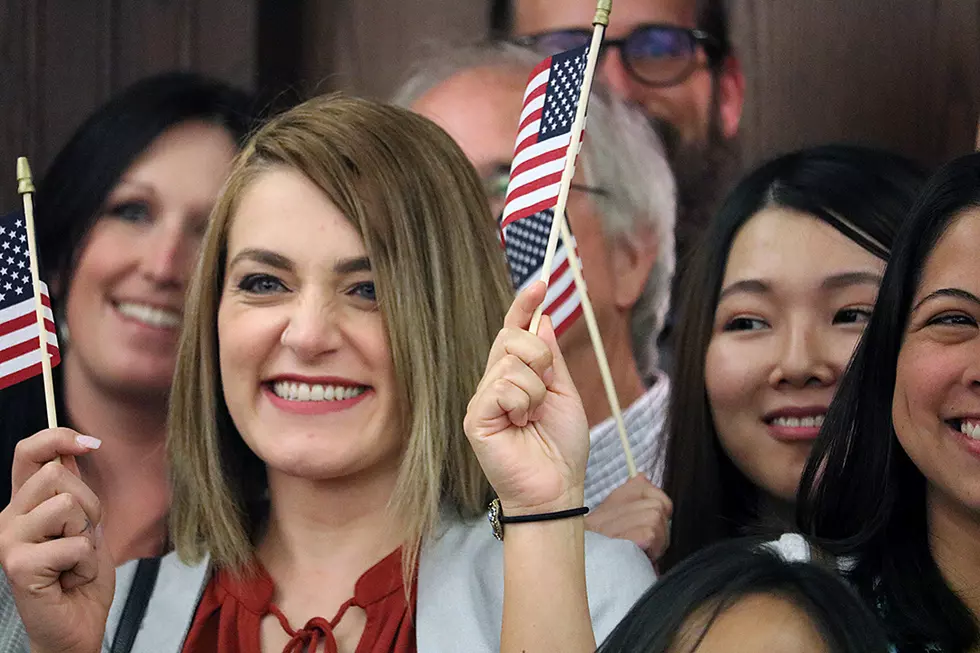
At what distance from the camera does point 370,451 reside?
1.93 m

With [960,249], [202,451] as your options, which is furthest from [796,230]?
[202,451]

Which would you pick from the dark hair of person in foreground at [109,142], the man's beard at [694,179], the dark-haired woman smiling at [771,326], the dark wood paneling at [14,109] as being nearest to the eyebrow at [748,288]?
the dark-haired woman smiling at [771,326]

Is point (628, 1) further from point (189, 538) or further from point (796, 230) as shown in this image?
point (189, 538)

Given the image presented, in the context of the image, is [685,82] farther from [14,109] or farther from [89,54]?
[14,109]

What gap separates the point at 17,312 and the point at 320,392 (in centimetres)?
47

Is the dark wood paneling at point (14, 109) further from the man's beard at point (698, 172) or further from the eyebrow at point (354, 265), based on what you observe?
the man's beard at point (698, 172)

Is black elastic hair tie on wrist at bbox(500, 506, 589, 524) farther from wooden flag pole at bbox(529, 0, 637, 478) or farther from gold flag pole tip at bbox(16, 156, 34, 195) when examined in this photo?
gold flag pole tip at bbox(16, 156, 34, 195)

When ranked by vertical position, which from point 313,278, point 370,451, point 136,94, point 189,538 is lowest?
point 189,538

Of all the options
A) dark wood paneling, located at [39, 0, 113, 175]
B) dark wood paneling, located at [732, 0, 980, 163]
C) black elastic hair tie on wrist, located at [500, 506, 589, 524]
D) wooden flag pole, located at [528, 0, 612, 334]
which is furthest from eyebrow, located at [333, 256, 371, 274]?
dark wood paneling, located at [39, 0, 113, 175]

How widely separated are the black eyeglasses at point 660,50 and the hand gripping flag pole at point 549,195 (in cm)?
27

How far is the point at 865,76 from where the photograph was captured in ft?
7.20

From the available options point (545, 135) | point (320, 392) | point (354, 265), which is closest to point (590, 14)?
point (545, 135)

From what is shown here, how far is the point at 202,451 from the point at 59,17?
0.89 metres

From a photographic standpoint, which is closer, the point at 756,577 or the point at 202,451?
the point at 756,577
